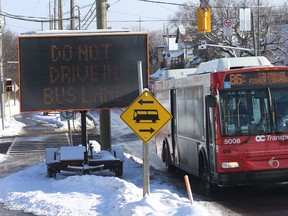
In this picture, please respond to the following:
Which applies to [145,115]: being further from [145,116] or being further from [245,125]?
[245,125]

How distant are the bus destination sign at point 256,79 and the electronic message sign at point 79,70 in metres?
2.68

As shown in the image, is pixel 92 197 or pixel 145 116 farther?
A: pixel 92 197

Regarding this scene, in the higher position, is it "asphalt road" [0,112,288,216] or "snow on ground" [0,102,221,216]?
"snow on ground" [0,102,221,216]

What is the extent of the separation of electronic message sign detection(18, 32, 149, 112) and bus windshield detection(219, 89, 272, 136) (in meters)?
2.72

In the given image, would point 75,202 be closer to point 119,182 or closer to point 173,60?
point 119,182

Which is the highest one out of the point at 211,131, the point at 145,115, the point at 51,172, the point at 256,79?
the point at 256,79

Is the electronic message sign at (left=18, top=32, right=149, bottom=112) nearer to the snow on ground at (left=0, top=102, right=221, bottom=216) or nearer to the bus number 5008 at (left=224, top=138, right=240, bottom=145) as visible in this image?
the snow on ground at (left=0, top=102, right=221, bottom=216)

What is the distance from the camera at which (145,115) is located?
11.1 meters

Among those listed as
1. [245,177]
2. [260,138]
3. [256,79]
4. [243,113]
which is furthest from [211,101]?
[245,177]

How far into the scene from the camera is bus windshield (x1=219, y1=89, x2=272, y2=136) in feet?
41.8

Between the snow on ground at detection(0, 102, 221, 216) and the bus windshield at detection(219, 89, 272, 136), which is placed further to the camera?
the bus windshield at detection(219, 89, 272, 136)

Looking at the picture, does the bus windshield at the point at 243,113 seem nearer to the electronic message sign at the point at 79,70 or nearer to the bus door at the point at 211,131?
the bus door at the point at 211,131

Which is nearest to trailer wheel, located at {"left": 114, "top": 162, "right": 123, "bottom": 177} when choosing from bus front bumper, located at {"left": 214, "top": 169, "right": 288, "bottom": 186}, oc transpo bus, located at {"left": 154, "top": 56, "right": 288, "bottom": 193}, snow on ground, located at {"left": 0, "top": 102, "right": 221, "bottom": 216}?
snow on ground, located at {"left": 0, "top": 102, "right": 221, "bottom": 216}

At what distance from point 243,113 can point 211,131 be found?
774mm
